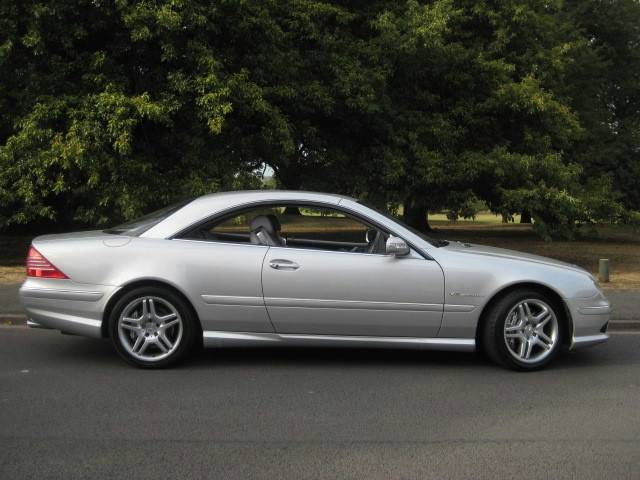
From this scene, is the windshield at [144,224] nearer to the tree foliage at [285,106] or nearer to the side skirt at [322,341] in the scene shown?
the side skirt at [322,341]

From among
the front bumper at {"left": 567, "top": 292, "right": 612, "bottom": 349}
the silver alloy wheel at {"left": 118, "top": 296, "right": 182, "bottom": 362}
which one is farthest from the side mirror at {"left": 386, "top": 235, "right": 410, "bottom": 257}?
the silver alloy wheel at {"left": 118, "top": 296, "right": 182, "bottom": 362}

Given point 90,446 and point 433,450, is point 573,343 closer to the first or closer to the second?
point 433,450

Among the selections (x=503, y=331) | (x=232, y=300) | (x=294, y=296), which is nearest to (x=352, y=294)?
(x=294, y=296)

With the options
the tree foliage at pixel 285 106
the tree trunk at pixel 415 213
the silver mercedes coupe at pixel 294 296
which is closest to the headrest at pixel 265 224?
the silver mercedes coupe at pixel 294 296

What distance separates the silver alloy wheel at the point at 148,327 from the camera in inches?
221

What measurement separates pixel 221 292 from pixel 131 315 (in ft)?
2.48

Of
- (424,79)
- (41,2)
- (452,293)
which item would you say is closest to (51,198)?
(41,2)

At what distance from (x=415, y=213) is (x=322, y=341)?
1628cm

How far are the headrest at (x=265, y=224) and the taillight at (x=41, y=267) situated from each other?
5.28 ft

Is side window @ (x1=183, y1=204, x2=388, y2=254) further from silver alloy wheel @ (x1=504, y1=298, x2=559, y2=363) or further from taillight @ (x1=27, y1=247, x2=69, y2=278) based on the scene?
silver alloy wheel @ (x1=504, y1=298, x2=559, y2=363)

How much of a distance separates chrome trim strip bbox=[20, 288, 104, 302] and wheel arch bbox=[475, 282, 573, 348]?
3121mm

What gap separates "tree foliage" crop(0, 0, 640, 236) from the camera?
1133 centimetres

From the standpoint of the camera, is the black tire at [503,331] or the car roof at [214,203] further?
the car roof at [214,203]

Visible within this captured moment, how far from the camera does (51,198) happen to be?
13.7m
